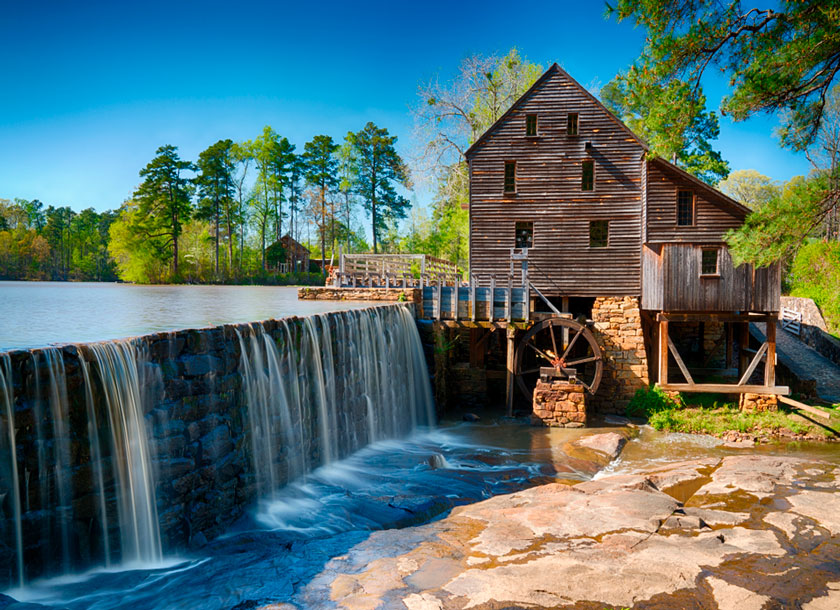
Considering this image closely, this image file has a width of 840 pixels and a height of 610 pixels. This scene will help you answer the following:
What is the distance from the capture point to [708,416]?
55.5 ft

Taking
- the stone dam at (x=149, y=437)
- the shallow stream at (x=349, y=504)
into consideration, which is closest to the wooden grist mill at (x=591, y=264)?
the shallow stream at (x=349, y=504)

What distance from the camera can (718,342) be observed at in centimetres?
2158

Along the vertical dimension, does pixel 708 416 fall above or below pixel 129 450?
below

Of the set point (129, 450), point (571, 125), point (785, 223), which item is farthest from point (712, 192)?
point (129, 450)

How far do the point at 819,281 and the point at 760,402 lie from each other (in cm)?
1496

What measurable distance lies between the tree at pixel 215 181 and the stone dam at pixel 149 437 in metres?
40.6

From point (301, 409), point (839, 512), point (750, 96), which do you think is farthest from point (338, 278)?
point (839, 512)

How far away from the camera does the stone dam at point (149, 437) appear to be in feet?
18.2

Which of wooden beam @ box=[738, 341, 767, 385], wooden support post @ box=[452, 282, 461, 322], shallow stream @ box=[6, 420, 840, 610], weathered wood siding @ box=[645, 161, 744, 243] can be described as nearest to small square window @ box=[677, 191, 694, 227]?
weathered wood siding @ box=[645, 161, 744, 243]

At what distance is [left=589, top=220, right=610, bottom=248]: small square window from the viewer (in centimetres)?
1938

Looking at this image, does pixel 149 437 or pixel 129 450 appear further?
pixel 149 437

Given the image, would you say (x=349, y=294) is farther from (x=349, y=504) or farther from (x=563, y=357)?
(x=349, y=504)

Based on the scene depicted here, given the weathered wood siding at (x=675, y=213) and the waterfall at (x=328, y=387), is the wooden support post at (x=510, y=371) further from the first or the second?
the weathered wood siding at (x=675, y=213)

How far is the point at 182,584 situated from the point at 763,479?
31.7 feet
